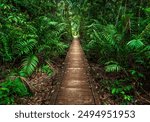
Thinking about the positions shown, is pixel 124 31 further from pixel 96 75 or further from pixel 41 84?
pixel 41 84

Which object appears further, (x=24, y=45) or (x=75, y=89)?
(x=24, y=45)

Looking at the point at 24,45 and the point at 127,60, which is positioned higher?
the point at 24,45

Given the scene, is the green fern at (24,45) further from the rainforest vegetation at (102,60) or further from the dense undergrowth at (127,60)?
the dense undergrowth at (127,60)

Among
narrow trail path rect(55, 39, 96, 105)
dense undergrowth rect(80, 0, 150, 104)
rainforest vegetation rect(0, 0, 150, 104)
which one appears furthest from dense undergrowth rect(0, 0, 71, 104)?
dense undergrowth rect(80, 0, 150, 104)

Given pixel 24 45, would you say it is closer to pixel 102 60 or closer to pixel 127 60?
pixel 102 60

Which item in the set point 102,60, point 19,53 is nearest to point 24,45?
point 19,53

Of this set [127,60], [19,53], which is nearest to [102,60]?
[127,60]

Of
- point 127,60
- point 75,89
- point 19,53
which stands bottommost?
point 75,89

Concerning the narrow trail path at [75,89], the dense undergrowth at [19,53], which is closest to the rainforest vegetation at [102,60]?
the dense undergrowth at [19,53]

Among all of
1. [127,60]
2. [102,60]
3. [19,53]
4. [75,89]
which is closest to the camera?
[75,89]

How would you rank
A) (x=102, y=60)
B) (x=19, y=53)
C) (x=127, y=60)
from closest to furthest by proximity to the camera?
(x=127, y=60) → (x=19, y=53) → (x=102, y=60)

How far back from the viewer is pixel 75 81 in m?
7.04

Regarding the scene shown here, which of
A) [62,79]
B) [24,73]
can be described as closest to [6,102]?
[24,73]

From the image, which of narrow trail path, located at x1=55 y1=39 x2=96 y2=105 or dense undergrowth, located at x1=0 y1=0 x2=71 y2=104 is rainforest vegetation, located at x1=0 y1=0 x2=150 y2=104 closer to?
dense undergrowth, located at x1=0 y1=0 x2=71 y2=104
